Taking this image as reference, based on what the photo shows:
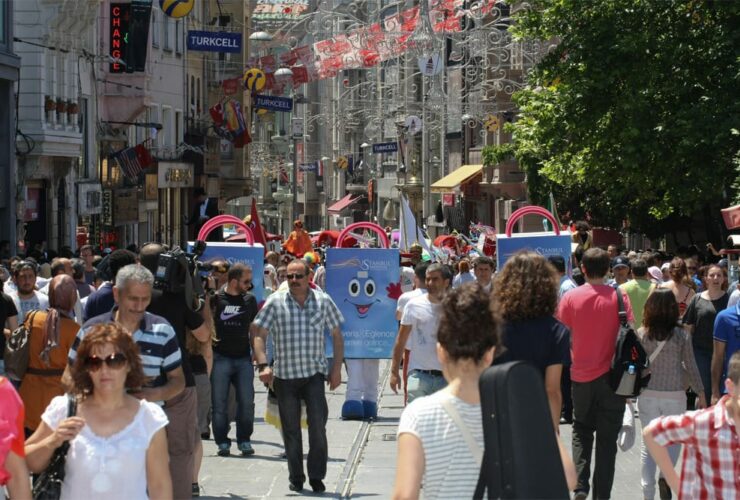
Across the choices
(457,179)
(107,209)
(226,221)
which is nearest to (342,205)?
(457,179)

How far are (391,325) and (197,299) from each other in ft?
24.4

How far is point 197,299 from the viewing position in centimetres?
964

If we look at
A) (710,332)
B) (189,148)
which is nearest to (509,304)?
(710,332)

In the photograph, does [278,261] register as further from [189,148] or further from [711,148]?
[189,148]

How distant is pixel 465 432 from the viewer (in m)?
5.46

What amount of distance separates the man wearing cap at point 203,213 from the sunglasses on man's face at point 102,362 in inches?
957

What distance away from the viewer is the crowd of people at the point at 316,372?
5.73m

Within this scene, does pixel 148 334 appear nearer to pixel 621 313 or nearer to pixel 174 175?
pixel 621 313

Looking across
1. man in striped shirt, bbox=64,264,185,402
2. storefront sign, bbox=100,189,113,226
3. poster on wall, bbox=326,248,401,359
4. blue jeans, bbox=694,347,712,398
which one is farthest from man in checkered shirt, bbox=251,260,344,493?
storefront sign, bbox=100,189,113,226

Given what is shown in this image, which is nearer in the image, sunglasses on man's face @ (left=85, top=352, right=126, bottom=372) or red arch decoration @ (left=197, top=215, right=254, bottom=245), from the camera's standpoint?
sunglasses on man's face @ (left=85, top=352, right=126, bottom=372)

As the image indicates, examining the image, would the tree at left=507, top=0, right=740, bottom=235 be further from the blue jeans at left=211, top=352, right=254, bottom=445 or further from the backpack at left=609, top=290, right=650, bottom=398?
the backpack at left=609, top=290, right=650, bottom=398

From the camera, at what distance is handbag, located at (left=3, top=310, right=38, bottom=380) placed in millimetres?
10062

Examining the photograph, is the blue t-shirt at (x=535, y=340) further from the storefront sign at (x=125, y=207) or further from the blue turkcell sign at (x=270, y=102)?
the blue turkcell sign at (x=270, y=102)

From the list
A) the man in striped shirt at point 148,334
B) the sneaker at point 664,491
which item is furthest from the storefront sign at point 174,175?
the man in striped shirt at point 148,334
